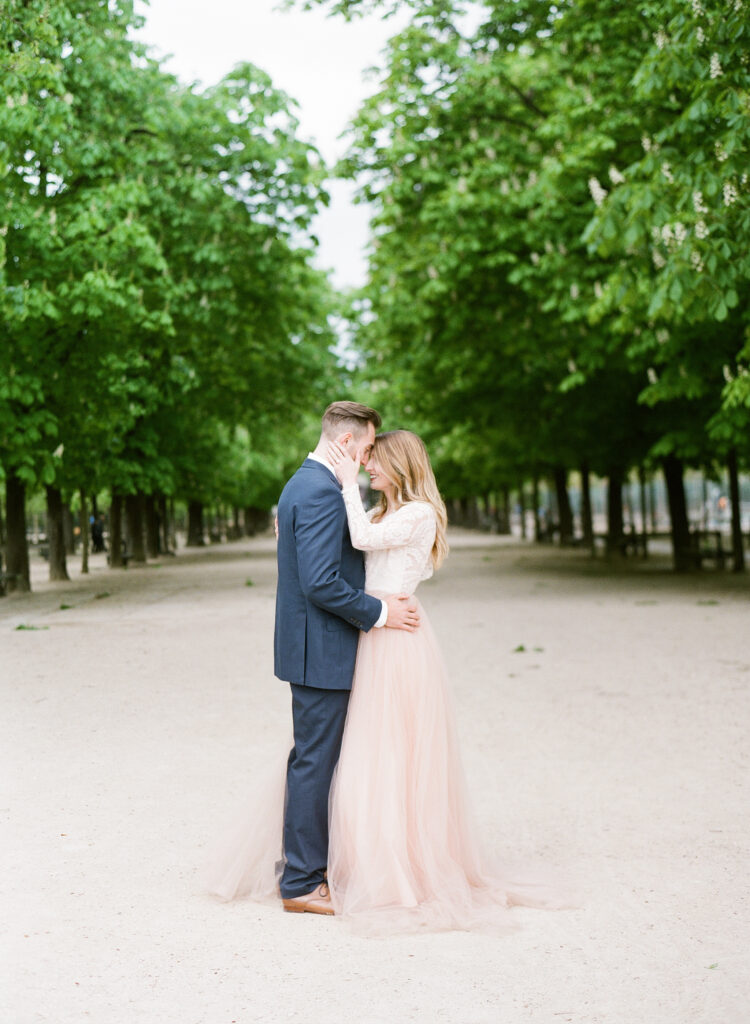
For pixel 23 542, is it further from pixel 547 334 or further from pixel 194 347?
pixel 547 334

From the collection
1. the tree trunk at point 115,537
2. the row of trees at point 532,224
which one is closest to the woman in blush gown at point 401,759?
the row of trees at point 532,224

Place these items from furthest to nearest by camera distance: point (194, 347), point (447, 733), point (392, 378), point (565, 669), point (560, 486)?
point (560, 486) < point (392, 378) < point (194, 347) < point (565, 669) < point (447, 733)

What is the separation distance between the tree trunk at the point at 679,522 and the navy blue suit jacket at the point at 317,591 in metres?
24.0

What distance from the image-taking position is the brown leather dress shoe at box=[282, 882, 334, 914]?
524 cm

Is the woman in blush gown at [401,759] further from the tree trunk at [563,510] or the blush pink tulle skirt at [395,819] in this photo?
the tree trunk at [563,510]

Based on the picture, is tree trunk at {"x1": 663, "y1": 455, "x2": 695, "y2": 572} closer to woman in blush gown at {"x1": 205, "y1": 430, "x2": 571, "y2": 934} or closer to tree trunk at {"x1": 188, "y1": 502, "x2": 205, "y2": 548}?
woman in blush gown at {"x1": 205, "y1": 430, "x2": 571, "y2": 934}

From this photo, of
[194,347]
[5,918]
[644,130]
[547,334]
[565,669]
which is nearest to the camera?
[5,918]

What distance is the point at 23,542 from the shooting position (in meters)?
25.1

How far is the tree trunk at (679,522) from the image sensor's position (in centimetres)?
2861

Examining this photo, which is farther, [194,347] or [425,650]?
[194,347]

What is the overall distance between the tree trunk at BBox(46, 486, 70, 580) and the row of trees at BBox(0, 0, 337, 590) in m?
0.05

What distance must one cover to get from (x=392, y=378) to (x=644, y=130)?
14.9m

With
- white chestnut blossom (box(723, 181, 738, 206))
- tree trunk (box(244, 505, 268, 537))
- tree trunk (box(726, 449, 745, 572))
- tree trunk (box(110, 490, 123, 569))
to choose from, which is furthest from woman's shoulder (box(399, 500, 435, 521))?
tree trunk (box(244, 505, 268, 537))

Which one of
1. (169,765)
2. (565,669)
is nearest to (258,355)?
(565,669)
